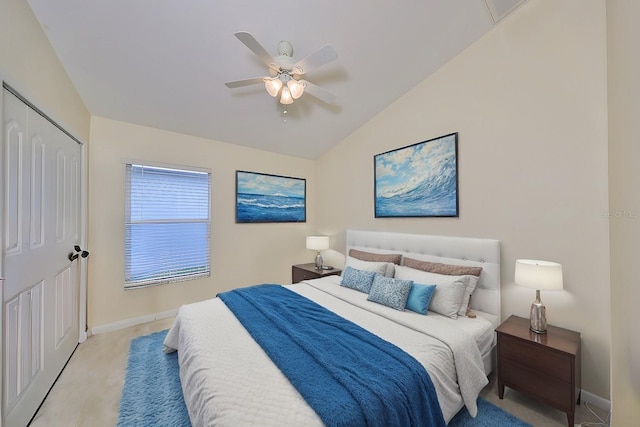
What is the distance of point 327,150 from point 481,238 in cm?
270

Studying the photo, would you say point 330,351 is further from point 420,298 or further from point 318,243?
point 318,243

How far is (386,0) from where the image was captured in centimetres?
194

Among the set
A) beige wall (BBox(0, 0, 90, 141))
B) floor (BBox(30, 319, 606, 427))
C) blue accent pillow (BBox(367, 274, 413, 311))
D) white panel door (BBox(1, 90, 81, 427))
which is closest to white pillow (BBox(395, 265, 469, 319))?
blue accent pillow (BBox(367, 274, 413, 311))

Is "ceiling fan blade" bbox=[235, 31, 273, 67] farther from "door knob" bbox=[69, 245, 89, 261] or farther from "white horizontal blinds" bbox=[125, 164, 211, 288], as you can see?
"door knob" bbox=[69, 245, 89, 261]

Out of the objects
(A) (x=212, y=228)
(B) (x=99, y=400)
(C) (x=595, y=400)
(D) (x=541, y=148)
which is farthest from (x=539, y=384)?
(A) (x=212, y=228)

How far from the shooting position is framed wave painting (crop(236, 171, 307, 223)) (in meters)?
3.80

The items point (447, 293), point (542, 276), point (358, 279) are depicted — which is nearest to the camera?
point (542, 276)

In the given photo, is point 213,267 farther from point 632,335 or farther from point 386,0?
point 632,335

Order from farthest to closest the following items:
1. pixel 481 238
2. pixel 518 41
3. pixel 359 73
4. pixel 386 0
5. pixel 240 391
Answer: pixel 359 73
pixel 481 238
pixel 518 41
pixel 386 0
pixel 240 391

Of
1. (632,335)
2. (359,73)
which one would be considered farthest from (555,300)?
(359,73)

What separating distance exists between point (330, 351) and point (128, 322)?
2.83 metres

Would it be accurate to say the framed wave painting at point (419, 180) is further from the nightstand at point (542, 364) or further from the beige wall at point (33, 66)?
the beige wall at point (33, 66)

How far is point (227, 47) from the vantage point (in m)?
2.21

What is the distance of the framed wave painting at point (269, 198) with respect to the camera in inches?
150
